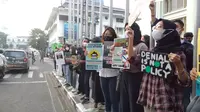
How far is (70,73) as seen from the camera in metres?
9.44

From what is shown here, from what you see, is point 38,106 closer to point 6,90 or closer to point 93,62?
point 93,62

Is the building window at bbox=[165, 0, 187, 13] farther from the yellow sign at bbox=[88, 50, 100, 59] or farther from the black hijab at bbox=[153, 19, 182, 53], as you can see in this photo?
the black hijab at bbox=[153, 19, 182, 53]

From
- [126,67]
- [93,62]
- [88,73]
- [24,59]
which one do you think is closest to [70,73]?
[88,73]

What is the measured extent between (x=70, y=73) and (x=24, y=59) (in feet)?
28.6

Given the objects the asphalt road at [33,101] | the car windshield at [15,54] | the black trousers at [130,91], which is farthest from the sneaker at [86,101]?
the car windshield at [15,54]

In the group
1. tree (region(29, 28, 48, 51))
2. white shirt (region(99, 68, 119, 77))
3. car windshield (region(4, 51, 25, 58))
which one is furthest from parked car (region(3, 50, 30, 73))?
tree (region(29, 28, 48, 51))

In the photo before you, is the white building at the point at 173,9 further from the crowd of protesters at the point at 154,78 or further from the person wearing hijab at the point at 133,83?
the person wearing hijab at the point at 133,83

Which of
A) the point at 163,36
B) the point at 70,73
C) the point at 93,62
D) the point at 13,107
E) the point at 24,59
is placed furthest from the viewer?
the point at 24,59

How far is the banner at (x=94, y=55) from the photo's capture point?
5535 mm

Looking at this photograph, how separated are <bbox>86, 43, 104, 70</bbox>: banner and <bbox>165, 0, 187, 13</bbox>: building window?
414 cm

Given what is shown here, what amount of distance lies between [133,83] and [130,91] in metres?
0.12

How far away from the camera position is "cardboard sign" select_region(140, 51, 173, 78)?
8.91 feet

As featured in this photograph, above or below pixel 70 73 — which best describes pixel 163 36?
above

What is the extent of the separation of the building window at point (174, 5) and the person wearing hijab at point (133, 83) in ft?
17.5
